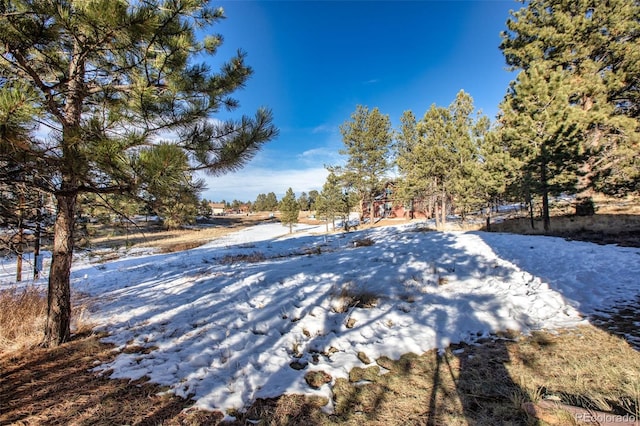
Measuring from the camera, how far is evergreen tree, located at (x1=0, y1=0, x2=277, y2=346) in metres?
2.28

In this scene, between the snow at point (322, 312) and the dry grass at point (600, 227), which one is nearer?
the snow at point (322, 312)

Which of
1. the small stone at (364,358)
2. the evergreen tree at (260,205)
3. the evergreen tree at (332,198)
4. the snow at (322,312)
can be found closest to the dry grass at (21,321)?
the snow at (322,312)

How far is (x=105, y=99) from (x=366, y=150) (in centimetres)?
2703

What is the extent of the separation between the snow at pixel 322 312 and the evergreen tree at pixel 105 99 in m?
1.63

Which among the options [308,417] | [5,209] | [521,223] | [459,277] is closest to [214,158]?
[5,209]

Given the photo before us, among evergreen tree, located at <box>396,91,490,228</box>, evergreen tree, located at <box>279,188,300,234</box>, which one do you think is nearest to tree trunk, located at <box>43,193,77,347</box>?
evergreen tree, located at <box>396,91,490,228</box>

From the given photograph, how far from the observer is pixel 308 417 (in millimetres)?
2176

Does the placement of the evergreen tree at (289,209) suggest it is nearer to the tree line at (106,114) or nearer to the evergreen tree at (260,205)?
the tree line at (106,114)

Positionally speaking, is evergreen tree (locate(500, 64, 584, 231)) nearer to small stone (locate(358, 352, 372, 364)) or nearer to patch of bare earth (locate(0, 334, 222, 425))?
small stone (locate(358, 352, 372, 364))

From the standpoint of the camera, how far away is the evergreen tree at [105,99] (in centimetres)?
228

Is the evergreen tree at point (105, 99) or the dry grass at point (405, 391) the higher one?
the evergreen tree at point (105, 99)

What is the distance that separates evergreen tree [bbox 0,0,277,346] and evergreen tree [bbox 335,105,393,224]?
25.5m

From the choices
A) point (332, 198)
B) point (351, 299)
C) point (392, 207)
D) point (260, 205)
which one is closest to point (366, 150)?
point (332, 198)

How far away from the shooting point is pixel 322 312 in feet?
14.5
